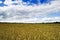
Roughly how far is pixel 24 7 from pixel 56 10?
0.32 m

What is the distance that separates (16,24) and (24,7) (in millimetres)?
190

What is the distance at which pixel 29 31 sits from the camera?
1.46 meters

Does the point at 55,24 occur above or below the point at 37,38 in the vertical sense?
above

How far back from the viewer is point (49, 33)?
1.44 metres

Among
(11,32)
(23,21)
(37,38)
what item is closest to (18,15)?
(23,21)

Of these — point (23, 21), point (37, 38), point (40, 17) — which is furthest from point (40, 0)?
point (37, 38)

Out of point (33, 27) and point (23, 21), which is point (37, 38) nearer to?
point (33, 27)

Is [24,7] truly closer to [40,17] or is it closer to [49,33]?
[40,17]

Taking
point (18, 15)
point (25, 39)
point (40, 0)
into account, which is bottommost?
point (25, 39)

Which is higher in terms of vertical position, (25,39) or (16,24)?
(16,24)

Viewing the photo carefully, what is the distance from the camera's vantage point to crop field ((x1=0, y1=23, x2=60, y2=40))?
1.43m

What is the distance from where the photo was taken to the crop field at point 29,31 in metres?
1.43

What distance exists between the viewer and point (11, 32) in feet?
4.84

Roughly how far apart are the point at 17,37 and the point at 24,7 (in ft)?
1.01
